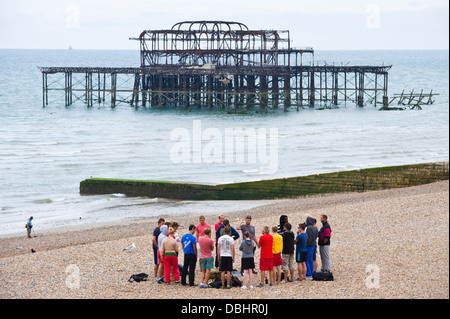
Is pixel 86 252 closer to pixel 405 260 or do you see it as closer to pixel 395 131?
pixel 405 260

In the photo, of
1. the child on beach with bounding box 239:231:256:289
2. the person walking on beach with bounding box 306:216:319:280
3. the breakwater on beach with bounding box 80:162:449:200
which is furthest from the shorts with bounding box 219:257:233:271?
the breakwater on beach with bounding box 80:162:449:200

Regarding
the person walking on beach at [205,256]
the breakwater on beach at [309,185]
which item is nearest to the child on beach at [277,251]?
the person walking on beach at [205,256]

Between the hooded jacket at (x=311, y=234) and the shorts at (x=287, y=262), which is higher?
the hooded jacket at (x=311, y=234)

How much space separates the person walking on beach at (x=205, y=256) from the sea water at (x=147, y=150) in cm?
1086

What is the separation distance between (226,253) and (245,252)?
34 centimetres

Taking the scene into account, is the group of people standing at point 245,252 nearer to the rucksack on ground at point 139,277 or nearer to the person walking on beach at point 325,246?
the person walking on beach at point 325,246

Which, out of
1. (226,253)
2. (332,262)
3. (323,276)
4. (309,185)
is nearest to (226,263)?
(226,253)

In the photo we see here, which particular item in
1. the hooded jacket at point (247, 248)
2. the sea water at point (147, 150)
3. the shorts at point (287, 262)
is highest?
the hooded jacket at point (247, 248)

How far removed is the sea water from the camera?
24.5 m

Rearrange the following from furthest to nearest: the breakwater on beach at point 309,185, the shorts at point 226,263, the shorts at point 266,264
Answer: the breakwater on beach at point 309,185 < the shorts at point 266,264 < the shorts at point 226,263

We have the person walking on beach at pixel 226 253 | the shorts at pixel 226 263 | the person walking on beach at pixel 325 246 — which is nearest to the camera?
Answer: the person walking on beach at pixel 226 253

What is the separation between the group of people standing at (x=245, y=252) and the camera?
11297mm

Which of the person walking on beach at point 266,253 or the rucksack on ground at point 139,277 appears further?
the rucksack on ground at point 139,277

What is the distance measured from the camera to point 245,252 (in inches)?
446
